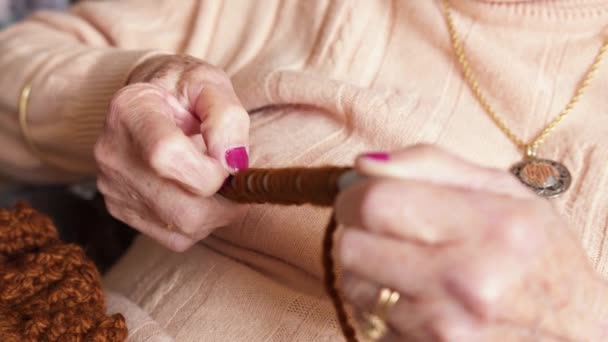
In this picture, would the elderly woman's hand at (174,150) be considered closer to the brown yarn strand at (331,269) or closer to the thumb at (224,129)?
the thumb at (224,129)

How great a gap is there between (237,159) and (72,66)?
0.43 m

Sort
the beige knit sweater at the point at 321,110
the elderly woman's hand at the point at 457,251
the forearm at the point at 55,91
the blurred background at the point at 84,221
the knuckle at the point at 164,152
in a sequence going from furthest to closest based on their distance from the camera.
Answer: the blurred background at the point at 84,221, the forearm at the point at 55,91, the beige knit sweater at the point at 321,110, the knuckle at the point at 164,152, the elderly woman's hand at the point at 457,251

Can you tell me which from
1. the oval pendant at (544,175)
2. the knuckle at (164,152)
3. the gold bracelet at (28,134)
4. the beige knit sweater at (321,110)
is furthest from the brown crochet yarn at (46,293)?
the oval pendant at (544,175)

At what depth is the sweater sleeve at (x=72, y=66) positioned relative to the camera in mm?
882

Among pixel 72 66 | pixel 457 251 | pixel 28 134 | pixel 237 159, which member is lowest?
pixel 28 134

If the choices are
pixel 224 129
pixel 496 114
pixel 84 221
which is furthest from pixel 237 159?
pixel 84 221

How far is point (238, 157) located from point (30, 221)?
28cm

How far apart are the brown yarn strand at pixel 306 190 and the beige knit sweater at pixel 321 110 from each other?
0.13 m

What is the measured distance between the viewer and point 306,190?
503 millimetres

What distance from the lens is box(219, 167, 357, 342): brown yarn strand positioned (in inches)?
18.6

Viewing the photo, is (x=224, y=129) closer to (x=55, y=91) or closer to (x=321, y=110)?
(x=321, y=110)

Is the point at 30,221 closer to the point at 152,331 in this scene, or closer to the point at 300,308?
the point at 152,331

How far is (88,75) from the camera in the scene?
0.89 meters


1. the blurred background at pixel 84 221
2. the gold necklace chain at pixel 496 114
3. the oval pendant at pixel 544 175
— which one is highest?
the gold necklace chain at pixel 496 114
